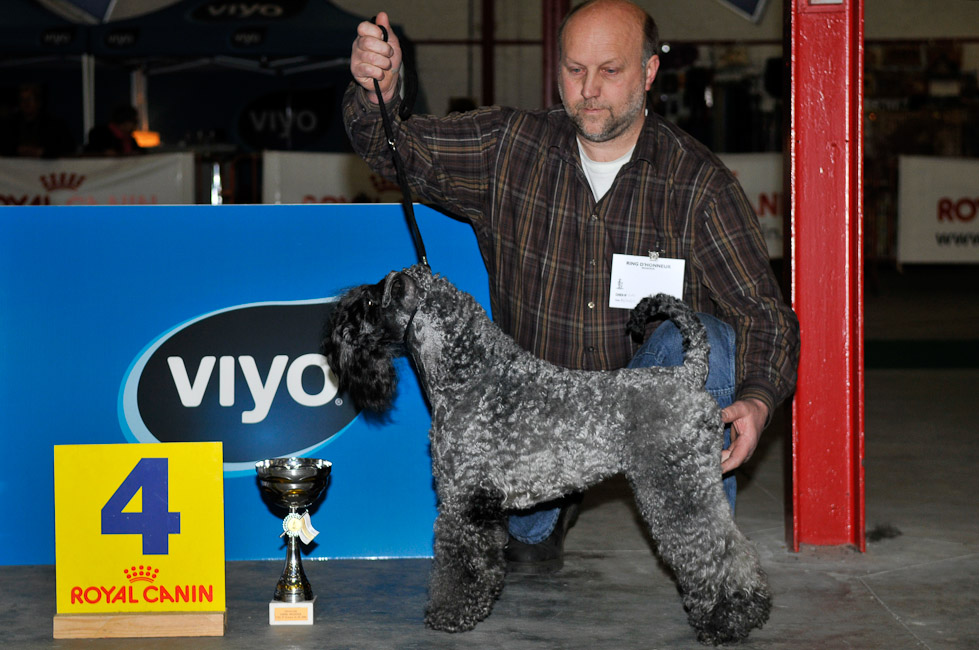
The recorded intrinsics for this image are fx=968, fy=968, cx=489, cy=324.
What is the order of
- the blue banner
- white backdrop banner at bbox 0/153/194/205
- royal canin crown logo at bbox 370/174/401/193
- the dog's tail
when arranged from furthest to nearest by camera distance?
royal canin crown logo at bbox 370/174/401/193
white backdrop banner at bbox 0/153/194/205
the blue banner
the dog's tail

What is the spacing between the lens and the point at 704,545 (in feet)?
6.98

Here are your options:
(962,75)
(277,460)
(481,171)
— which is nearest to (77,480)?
(277,460)

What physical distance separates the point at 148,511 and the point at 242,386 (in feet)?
1.96

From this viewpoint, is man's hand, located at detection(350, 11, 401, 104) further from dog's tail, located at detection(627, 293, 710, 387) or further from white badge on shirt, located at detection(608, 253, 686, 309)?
dog's tail, located at detection(627, 293, 710, 387)

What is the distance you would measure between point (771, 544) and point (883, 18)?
1214cm

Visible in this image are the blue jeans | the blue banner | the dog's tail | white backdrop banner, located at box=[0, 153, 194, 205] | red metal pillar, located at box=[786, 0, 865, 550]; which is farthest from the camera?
white backdrop banner, located at box=[0, 153, 194, 205]

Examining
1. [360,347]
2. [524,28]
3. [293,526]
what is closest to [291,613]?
[293,526]

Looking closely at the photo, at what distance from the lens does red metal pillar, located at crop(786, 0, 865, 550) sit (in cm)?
292

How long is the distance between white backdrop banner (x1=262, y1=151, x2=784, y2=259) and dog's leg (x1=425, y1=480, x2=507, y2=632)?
6097 mm

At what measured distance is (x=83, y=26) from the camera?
9.43 meters

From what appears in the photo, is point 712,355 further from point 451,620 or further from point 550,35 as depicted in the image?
point 550,35

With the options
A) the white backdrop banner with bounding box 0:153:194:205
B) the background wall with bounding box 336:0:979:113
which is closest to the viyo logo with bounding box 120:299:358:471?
the white backdrop banner with bounding box 0:153:194:205

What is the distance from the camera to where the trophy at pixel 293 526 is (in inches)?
92.7

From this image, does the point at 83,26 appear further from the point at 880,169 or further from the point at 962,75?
the point at 962,75
